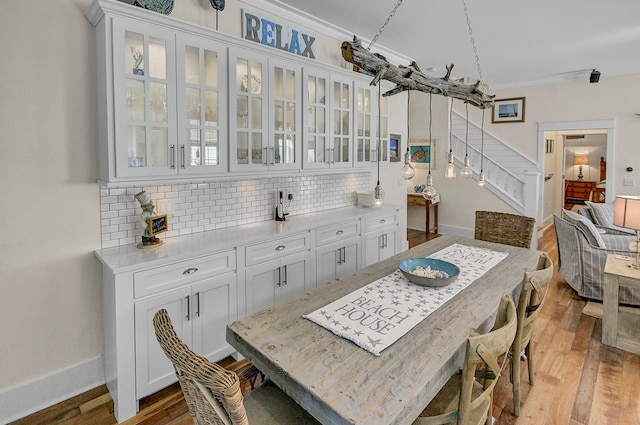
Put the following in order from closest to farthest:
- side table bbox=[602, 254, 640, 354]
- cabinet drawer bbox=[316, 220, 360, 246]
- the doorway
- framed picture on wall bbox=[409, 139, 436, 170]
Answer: side table bbox=[602, 254, 640, 354] → cabinet drawer bbox=[316, 220, 360, 246] → the doorway → framed picture on wall bbox=[409, 139, 436, 170]

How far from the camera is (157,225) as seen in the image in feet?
8.11

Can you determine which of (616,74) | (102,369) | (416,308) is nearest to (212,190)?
(102,369)

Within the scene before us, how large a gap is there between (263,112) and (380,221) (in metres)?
1.86

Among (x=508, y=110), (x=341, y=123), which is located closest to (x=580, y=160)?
(x=508, y=110)

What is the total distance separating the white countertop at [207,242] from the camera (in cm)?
217

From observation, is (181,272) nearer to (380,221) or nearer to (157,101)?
(157,101)

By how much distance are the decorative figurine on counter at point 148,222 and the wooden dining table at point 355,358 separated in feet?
3.71

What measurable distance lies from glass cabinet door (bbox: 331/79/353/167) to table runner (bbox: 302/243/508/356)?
1.66m

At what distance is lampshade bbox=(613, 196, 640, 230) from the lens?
293 cm

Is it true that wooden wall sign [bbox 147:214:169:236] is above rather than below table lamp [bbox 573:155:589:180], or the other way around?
below

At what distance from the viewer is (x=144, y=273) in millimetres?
2133

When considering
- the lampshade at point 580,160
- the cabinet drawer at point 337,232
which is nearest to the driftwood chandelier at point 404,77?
the cabinet drawer at point 337,232

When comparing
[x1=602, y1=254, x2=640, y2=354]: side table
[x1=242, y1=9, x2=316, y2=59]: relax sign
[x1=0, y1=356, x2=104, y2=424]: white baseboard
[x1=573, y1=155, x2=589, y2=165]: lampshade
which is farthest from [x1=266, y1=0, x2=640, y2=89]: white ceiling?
[x1=573, y1=155, x2=589, y2=165]: lampshade

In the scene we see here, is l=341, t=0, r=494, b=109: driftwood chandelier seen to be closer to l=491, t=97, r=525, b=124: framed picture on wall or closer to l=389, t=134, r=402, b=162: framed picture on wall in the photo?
l=389, t=134, r=402, b=162: framed picture on wall
